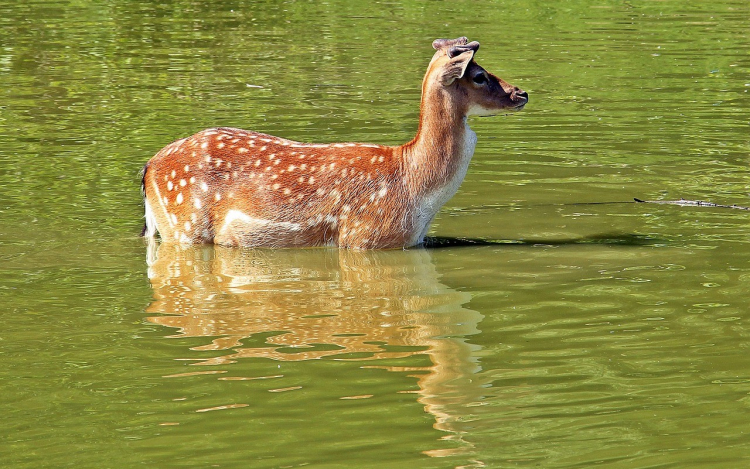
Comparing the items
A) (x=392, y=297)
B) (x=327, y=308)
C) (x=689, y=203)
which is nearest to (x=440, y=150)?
(x=392, y=297)

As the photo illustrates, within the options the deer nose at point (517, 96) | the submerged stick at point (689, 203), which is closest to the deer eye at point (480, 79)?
the deer nose at point (517, 96)

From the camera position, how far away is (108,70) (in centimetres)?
1702

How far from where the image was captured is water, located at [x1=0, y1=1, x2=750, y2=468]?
5535 mm

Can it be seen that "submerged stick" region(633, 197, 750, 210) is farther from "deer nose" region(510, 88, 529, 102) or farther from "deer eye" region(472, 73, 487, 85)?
"deer eye" region(472, 73, 487, 85)

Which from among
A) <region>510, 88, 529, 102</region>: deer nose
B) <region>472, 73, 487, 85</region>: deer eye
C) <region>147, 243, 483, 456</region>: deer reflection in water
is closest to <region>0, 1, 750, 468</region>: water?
<region>147, 243, 483, 456</region>: deer reflection in water

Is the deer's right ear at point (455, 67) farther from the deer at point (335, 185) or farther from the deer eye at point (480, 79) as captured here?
the deer eye at point (480, 79)

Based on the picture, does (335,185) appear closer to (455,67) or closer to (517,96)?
(455,67)

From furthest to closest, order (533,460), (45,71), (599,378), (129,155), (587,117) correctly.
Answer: (45,71), (587,117), (129,155), (599,378), (533,460)

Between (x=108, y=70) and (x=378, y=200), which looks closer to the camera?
(x=378, y=200)

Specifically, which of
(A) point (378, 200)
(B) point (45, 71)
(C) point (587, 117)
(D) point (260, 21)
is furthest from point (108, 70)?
(A) point (378, 200)

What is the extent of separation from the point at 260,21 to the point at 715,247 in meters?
13.9

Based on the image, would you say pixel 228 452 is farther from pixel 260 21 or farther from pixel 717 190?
pixel 260 21

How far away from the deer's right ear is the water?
1239 mm

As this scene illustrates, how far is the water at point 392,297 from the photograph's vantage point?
18.2 ft
